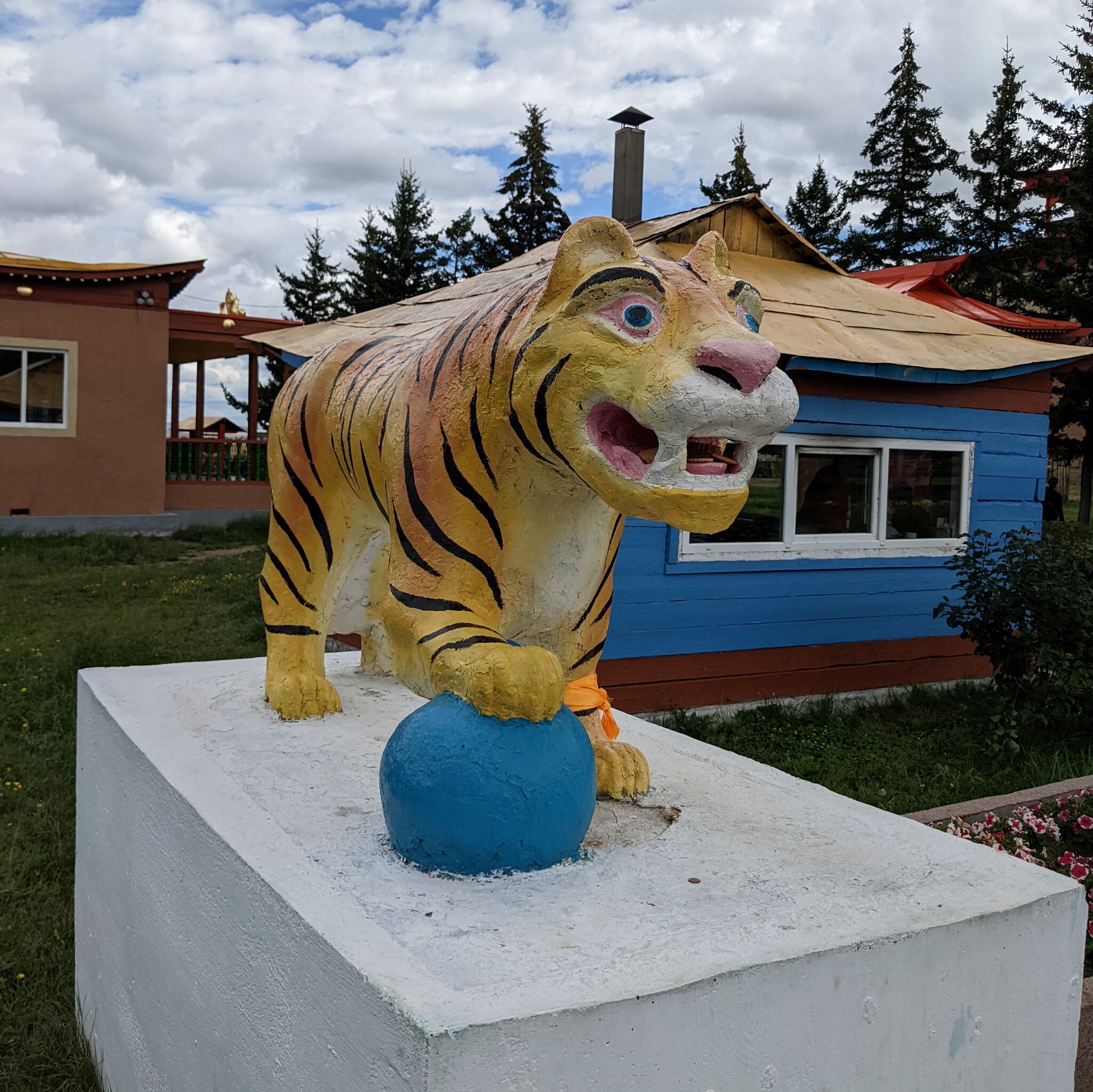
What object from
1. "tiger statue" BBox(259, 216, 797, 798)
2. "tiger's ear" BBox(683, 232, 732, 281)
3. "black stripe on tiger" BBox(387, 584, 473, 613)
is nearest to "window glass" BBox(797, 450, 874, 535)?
"tiger statue" BBox(259, 216, 797, 798)

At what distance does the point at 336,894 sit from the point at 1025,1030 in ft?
4.49

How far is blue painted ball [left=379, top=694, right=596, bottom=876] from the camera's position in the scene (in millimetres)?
1831

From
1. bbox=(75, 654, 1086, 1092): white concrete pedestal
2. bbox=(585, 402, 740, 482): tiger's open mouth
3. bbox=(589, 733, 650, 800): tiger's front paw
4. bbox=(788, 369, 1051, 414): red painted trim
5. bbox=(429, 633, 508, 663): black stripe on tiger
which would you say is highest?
bbox=(788, 369, 1051, 414): red painted trim

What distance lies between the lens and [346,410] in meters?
2.60

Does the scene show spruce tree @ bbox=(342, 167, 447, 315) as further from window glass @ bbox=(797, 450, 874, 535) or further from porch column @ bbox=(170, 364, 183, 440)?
window glass @ bbox=(797, 450, 874, 535)

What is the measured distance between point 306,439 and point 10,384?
12258mm

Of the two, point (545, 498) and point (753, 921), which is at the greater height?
point (545, 498)

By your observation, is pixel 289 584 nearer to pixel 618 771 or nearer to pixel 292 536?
pixel 292 536

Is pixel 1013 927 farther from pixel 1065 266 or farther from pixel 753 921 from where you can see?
pixel 1065 266

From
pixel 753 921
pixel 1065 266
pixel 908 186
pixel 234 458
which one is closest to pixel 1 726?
pixel 753 921

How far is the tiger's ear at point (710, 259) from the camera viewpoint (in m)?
1.91

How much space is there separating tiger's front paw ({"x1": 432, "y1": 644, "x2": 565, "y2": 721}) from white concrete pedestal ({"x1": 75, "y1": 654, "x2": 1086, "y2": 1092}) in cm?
34

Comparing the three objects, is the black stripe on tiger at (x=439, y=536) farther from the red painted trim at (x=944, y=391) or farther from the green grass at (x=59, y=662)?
the red painted trim at (x=944, y=391)

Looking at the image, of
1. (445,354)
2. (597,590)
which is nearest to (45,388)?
(445,354)
